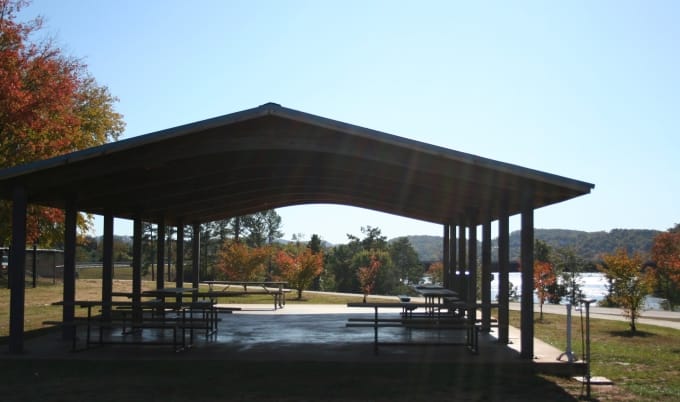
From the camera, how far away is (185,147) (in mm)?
9727

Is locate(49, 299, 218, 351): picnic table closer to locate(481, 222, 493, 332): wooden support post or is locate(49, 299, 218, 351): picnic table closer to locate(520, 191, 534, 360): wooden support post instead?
locate(520, 191, 534, 360): wooden support post

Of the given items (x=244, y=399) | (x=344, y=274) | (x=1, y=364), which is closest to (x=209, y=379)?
(x=244, y=399)

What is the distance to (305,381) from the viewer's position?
27.2 feet

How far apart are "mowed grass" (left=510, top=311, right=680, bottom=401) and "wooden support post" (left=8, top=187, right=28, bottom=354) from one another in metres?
8.06

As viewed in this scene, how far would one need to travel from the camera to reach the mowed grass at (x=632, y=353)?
8414 millimetres

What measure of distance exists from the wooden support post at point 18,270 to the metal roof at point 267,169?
0.27 m

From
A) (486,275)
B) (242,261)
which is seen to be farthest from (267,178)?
(242,261)

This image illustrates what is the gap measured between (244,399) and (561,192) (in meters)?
5.13

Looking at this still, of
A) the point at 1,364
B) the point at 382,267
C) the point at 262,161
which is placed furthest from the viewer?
the point at 382,267

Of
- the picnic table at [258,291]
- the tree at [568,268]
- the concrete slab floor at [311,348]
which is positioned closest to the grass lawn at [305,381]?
the concrete slab floor at [311,348]

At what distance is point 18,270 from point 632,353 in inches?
399

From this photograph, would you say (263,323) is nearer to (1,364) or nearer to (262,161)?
(262,161)

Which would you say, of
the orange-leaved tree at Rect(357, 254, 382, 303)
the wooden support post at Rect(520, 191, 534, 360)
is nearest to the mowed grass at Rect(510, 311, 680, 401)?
the wooden support post at Rect(520, 191, 534, 360)

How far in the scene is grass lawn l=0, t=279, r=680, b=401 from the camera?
7469mm
